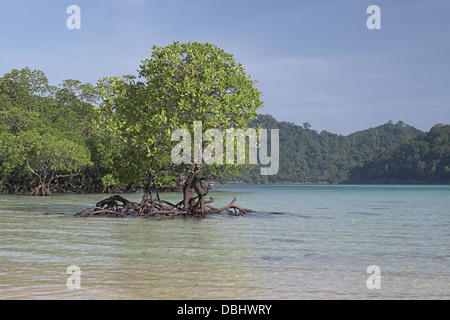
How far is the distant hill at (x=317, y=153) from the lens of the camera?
495 ft

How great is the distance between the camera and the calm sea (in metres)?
7.34

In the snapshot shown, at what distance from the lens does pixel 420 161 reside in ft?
333

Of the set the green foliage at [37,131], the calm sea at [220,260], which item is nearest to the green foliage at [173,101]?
the calm sea at [220,260]

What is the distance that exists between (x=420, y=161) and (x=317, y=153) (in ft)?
182

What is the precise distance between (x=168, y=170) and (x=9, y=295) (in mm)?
13174

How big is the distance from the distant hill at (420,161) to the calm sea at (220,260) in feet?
290

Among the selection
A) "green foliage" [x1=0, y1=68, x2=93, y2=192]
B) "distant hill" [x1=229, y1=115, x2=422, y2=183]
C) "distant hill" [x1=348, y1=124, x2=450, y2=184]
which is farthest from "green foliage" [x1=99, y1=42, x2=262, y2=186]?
"distant hill" [x1=229, y1=115, x2=422, y2=183]

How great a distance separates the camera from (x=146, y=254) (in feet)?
35.2
